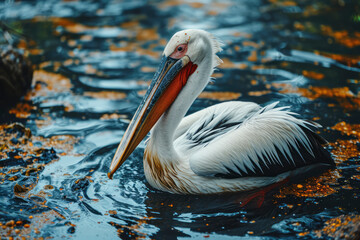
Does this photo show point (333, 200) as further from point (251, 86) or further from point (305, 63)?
point (305, 63)

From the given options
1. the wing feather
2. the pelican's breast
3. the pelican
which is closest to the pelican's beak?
the pelican

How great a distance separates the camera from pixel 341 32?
296 inches

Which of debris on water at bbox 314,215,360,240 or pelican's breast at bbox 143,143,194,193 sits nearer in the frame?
debris on water at bbox 314,215,360,240

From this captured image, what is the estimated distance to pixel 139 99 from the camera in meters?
5.81

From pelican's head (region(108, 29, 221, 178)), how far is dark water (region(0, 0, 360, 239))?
52cm

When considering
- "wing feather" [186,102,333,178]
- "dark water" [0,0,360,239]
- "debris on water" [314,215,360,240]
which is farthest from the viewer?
"wing feather" [186,102,333,178]

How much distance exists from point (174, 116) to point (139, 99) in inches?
84.1

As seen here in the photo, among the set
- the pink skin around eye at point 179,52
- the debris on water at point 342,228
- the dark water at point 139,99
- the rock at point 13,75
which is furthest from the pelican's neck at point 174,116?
the rock at point 13,75

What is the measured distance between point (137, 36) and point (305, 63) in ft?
9.85

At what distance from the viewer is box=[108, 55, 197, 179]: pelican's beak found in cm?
366

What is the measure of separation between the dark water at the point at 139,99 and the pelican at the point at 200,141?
0.17 meters

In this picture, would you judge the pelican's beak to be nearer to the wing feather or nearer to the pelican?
the pelican

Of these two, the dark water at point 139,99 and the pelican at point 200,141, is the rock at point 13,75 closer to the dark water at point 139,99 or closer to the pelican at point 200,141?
the dark water at point 139,99

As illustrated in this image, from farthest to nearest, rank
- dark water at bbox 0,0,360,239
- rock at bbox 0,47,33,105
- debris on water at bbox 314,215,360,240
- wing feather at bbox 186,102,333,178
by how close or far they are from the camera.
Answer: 1. rock at bbox 0,47,33,105
2. wing feather at bbox 186,102,333,178
3. dark water at bbox 0,0,360,239
4. debris on water at bbox 314,215,360,240
